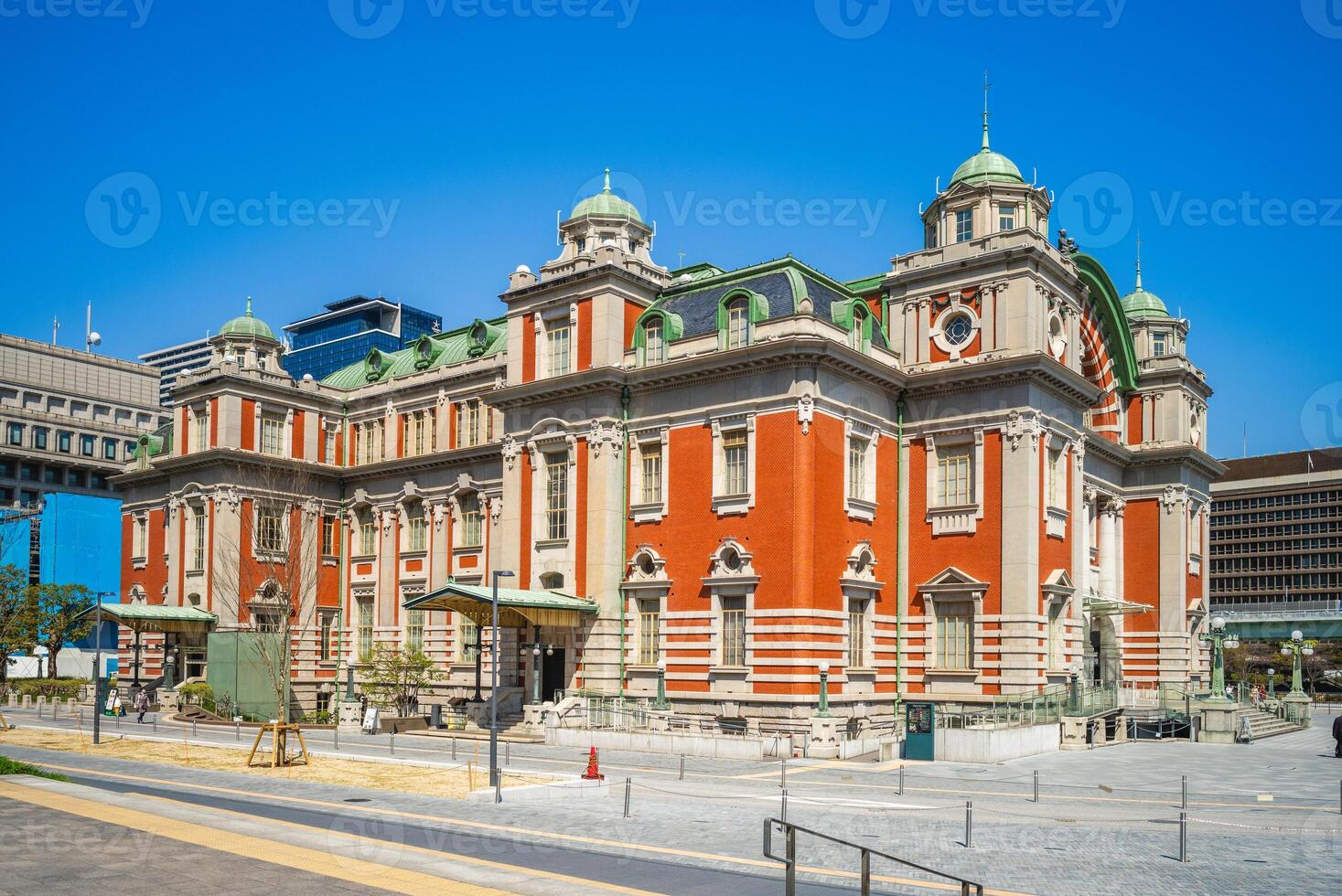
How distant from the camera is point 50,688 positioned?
7181 cm

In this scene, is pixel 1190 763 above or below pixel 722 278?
below

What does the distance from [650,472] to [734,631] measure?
732cm

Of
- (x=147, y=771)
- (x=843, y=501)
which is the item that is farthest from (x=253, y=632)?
(x=843, y=501)

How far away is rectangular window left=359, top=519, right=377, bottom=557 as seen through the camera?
6656 centimetres

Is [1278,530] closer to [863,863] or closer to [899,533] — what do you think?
[899,533]

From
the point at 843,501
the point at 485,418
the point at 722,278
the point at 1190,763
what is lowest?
the point at 1190,763

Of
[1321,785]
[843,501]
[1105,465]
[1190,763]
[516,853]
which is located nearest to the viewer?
[516,853]

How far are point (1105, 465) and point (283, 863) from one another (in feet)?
159

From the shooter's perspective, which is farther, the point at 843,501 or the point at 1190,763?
the point at 843,501

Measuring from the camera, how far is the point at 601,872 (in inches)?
768

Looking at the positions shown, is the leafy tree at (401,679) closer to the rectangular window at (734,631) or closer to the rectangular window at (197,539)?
the rectangular window at (197,539)

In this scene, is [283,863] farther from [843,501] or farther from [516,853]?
[843,501]

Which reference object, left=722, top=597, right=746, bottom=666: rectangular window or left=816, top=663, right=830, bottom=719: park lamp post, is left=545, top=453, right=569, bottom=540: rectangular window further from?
left=816, top=663, right=830, bottom=719: park lamp post

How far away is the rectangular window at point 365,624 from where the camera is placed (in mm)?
65500
